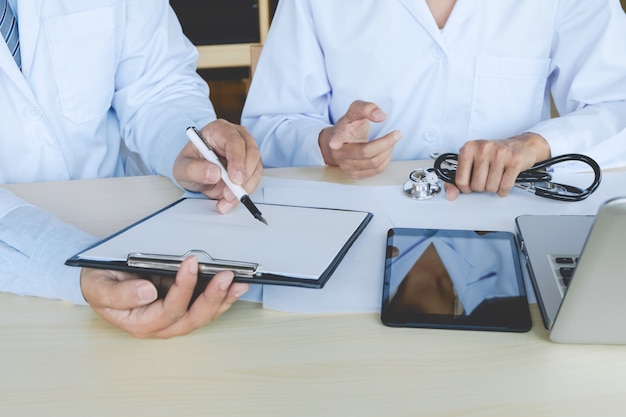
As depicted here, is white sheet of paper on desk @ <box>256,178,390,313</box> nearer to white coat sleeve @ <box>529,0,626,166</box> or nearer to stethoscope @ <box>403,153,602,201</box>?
stethoscope @ <box>403,153,602,201</box>

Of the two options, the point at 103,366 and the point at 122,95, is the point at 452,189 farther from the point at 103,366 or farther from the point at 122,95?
the point at 122,95

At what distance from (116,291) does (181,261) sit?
70mm

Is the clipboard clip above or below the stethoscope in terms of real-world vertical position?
above

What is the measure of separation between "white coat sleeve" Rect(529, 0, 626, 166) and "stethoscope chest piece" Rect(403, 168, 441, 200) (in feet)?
0.89

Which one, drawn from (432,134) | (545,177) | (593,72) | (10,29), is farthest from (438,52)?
(10,29)

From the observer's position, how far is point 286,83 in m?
1.30

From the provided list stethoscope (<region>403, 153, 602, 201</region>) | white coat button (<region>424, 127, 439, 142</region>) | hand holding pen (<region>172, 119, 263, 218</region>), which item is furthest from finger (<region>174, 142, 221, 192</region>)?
white coat button (<region>424, 127, 439, 142</region>)

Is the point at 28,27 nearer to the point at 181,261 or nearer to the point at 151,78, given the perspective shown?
the point at 151,78

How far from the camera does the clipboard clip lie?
2.16ft

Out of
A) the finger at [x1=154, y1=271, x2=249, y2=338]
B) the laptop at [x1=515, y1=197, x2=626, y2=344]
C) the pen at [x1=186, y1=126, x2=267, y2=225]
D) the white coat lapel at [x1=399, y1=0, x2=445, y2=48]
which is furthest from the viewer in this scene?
the white coat lapel at [x1=399, y1=0, x2=445, y2=48]

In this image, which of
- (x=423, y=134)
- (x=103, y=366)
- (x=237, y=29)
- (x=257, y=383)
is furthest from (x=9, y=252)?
(x=237, y=29)

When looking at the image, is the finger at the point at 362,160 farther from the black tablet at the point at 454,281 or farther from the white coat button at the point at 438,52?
the white coat button at the point at 438,52

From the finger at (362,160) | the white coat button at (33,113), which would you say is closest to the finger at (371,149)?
the finger at (362,160)

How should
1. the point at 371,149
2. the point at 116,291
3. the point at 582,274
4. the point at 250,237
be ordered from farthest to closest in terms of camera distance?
the point at 371,149 < the point at 250,237 < the point at 116,291 < the point at 582,274
